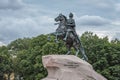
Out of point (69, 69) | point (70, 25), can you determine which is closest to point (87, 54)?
point (70, 25)

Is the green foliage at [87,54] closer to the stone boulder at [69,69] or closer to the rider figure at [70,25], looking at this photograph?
the rider figure at [70,25]

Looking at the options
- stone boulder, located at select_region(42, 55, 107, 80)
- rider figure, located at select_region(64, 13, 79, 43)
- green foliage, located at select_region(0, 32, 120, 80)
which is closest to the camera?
stone boulder, located at select_region(42, 55, 107, 80)

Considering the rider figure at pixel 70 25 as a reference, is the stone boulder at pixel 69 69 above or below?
below

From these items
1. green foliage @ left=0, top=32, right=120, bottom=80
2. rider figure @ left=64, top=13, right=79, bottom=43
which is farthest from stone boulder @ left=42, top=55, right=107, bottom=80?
green foliage @ left=0, top=32, right=120, bottom=80

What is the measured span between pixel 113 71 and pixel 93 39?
247 inches

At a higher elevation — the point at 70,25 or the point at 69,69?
the point at 70,25

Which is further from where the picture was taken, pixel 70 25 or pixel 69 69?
pixel 70 25

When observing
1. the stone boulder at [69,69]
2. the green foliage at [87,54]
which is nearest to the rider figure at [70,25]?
the stone boulder at [69,69]

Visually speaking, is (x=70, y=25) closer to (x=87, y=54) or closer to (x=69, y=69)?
(x=69, y=69)

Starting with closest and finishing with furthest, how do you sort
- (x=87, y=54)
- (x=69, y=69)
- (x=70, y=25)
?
(x=69, y=69), (x=70, y=25), (x=87, y=54)

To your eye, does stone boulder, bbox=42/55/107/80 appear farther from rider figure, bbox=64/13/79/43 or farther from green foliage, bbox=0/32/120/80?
green foliage, bbox=0/32/120/80

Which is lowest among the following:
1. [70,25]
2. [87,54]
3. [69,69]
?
[87,54]

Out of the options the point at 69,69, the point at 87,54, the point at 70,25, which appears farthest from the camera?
the point at 87,54

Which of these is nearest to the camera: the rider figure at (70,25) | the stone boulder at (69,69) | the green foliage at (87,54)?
the stone boulder at (69,69)
